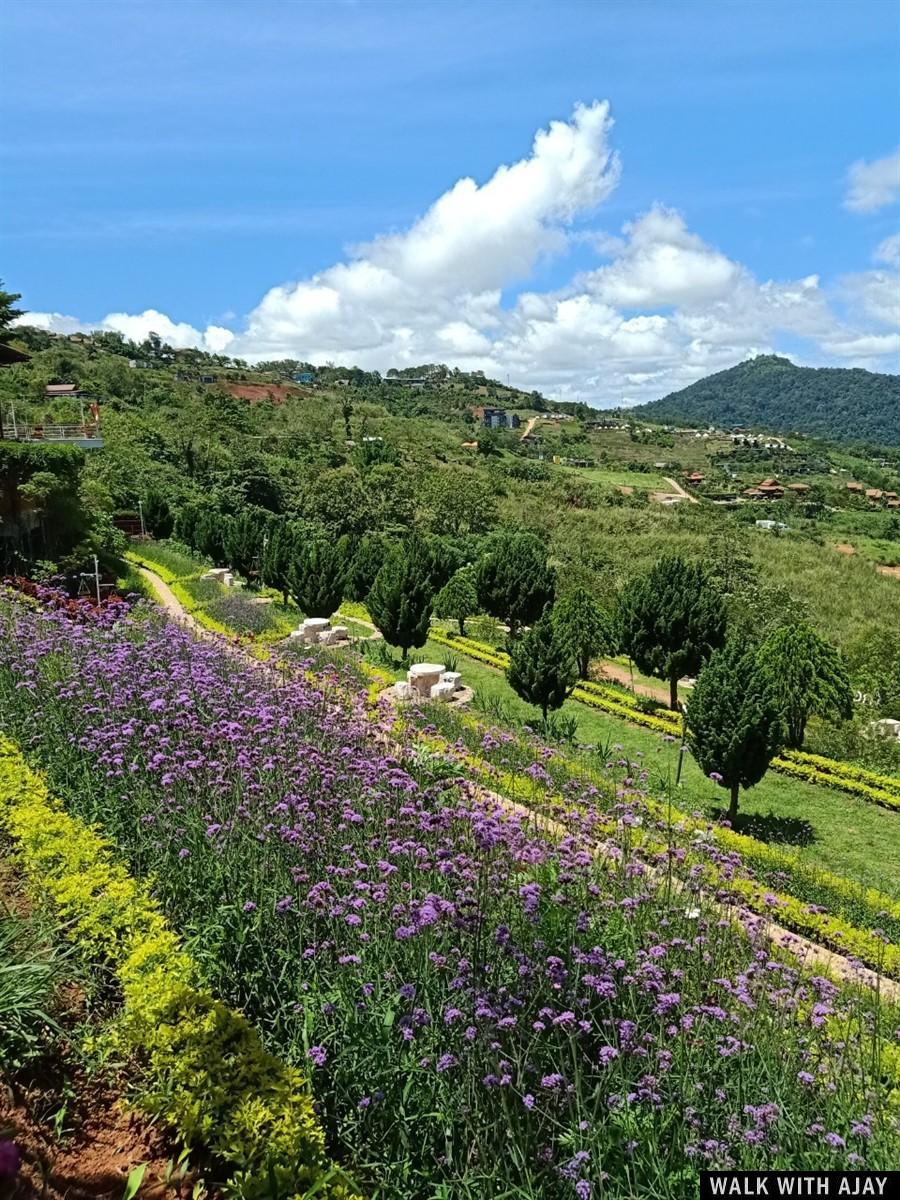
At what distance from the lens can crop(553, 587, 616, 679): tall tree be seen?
722 inches

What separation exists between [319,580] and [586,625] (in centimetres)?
655

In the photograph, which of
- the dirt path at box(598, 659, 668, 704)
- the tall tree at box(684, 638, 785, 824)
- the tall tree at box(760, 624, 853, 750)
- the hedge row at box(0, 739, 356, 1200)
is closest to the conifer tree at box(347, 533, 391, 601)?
the dirt path at box(598, 659, 668, 704)

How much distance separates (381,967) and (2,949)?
1.68m

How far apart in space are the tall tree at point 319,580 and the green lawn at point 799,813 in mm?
5819

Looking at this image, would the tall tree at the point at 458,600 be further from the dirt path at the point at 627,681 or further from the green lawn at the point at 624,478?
the green lawn at the point at 624,478

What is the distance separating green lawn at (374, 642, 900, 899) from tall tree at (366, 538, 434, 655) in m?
2.51

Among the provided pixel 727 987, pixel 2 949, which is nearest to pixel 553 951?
pixel 727 987

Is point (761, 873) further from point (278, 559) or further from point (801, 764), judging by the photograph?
point (278, 559)

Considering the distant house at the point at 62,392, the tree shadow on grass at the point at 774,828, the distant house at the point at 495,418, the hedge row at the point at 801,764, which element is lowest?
the hedge row at the point at 801,764

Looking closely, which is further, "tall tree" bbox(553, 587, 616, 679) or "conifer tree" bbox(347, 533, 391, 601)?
"conifer tree" bbox(347, 533, 391, 601)

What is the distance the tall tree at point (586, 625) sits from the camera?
722 inches

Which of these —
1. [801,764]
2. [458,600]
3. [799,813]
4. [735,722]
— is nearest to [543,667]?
[735,722]

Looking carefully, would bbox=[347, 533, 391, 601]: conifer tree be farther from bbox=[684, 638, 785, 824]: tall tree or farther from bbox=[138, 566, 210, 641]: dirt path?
bbox=[684, 638, 785, 824]: tall tree

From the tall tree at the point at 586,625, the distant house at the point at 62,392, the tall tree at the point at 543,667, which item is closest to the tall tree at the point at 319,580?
the tall tree at the point at 586,625
